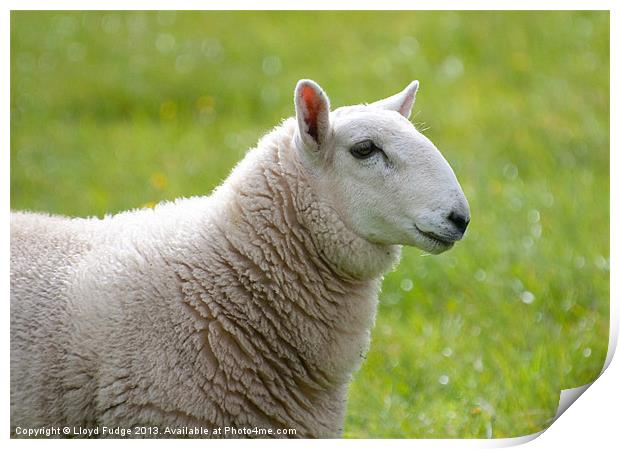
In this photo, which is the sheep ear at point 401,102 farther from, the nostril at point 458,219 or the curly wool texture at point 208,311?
the nostril at point 458,219

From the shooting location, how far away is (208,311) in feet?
12.5

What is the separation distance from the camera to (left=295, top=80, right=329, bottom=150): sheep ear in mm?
3734

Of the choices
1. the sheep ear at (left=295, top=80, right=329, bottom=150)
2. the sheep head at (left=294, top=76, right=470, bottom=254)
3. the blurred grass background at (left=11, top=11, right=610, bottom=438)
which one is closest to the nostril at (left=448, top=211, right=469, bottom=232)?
the sheep head at (left=294, top=76, right=470, bottom=254)

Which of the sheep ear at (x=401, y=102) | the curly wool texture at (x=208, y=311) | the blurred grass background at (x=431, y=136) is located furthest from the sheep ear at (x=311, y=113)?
the blurred grass background at (x=431, y=136)

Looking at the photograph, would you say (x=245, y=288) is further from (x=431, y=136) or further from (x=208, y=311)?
(x=431, y=136)

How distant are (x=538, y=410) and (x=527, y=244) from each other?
191 cm

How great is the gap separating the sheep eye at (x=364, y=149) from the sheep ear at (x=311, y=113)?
5.4 inches

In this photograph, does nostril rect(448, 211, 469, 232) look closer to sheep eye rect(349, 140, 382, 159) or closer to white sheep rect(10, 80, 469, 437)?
white sheep rect(10, 80, 469, 437)

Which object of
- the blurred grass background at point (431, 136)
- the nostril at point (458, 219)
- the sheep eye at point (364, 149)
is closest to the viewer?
the nostril at point (458, 219)

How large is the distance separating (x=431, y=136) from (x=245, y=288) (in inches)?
150

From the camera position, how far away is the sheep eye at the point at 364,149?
12.5ft
